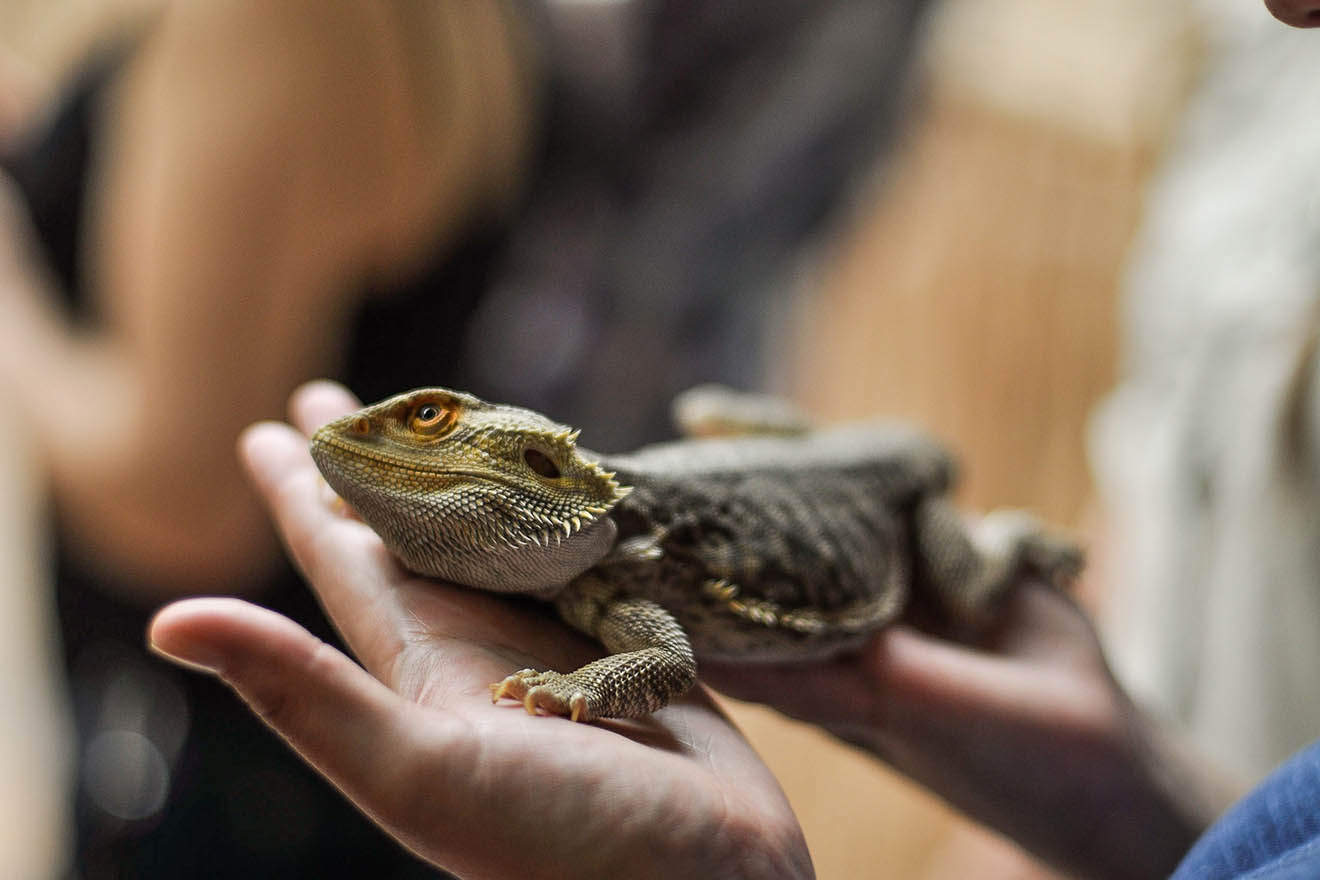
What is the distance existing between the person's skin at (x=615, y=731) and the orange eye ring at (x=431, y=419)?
0.15 meters

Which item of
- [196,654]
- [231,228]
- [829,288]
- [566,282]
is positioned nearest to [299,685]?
[196,654]

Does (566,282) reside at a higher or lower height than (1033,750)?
higher

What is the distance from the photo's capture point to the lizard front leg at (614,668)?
0.85m

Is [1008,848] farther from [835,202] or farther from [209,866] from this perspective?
[835,202]

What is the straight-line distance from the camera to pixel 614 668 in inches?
35.9

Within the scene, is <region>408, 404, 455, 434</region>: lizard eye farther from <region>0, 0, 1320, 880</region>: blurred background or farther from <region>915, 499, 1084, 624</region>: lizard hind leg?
<region>915, 499, 1084, 624</region>: lizard hind leg

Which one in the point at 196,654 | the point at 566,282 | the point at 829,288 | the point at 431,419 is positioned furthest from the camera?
the point at 829,288

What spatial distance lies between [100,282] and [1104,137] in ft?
9.45

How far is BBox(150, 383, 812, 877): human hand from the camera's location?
0.69 m

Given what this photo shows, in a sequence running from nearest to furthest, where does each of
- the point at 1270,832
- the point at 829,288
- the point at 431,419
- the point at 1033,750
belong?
1. the point at 1270,832
2. the point at 431,419
3. the point at 1033,750
4. the point at 829,288

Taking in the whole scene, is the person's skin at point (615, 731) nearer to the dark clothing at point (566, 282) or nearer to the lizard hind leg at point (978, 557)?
the lizard hind leg at point (978, 557)

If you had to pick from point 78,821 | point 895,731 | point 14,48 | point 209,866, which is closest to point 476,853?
point 895,731

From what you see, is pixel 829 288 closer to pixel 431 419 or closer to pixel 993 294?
pixel 993 294

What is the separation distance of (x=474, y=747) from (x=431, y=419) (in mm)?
378
